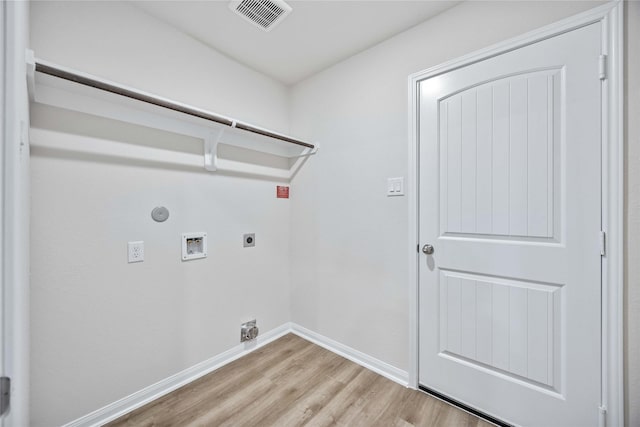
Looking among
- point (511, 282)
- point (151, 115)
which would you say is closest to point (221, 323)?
point (151, 115)

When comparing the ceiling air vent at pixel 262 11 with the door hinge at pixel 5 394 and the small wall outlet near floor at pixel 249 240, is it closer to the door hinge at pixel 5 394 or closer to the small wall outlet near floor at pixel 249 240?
the small wall outlet near floor at pixel 249 240

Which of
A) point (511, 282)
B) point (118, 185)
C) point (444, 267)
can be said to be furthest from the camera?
point (444, 267)

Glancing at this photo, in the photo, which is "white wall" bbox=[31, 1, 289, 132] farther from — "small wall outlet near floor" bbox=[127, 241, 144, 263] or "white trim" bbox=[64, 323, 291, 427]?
"white trim" bbox=[64, 323, 291, 427]

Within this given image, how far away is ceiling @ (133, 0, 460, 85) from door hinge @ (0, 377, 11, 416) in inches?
75.1

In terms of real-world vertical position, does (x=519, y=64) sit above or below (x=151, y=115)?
above

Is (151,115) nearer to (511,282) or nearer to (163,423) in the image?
(163,423)

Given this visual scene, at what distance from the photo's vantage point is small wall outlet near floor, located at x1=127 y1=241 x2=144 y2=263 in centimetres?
157

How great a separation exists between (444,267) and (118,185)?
2023mm

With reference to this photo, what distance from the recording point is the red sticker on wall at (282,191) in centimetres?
247

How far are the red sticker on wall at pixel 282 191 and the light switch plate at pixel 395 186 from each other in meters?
1.05

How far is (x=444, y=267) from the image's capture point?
164 cm

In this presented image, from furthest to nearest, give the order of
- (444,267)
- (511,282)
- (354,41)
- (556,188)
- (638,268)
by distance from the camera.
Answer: (354,41), (444,267), (511,282), (556,188), (638,268)

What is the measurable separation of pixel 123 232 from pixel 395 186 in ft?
5.72

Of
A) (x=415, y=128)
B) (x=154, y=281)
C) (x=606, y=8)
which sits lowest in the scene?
(x=154, y=281)
